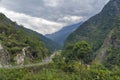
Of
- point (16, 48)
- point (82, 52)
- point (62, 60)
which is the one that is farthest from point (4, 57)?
point (82, 52)

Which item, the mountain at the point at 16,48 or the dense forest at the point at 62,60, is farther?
the mountain at the point at 16,48

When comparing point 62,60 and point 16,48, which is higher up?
point 16,48

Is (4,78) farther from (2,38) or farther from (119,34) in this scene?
(119,34)

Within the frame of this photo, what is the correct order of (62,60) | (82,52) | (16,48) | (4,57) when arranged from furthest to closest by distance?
(82,52) → (62,60) → (16,48) → (4,57)

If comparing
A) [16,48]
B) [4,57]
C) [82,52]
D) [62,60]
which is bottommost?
[62,60]

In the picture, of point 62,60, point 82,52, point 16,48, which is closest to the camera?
point 16,48

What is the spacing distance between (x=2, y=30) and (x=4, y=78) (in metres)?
53.3

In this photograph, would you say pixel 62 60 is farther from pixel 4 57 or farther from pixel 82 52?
pixel 4 57

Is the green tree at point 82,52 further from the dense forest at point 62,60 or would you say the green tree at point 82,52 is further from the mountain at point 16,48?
the mountain at point 16,48

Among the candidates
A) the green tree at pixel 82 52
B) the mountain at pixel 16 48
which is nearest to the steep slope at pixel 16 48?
the mountain at pixel 16 48

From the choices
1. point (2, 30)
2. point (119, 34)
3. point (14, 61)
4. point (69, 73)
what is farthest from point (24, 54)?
point (119, 34)

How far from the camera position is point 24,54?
112 meters

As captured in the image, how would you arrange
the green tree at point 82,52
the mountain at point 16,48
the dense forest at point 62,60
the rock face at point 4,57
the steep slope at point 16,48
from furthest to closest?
1. the green tree at point 82,52
2. the steep slope at point 16,48
3. the mountain at point 16,48
4. the rock face at point 4,57
5. the dense forest at point 62,60

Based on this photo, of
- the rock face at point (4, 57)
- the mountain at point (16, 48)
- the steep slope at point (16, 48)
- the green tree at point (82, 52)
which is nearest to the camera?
the rock face at point (4, 57)
